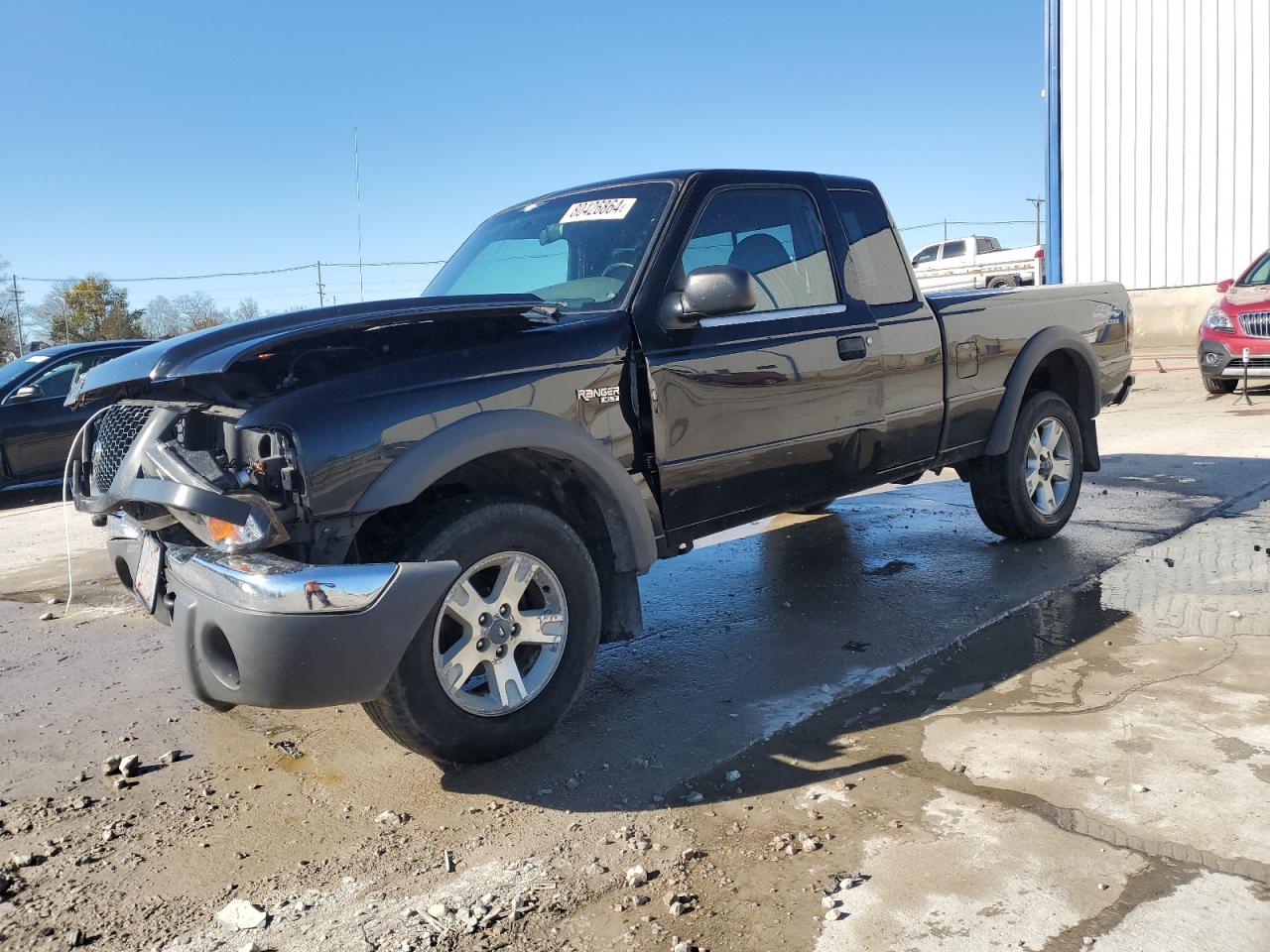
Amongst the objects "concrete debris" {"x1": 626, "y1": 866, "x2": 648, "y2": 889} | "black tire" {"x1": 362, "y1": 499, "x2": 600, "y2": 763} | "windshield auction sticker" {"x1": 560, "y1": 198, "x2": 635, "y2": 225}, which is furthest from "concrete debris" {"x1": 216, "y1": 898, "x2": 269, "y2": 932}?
"windshield auction sticker" {"x1": 560, "y1": 198, "x2": 635, "y2": 225}

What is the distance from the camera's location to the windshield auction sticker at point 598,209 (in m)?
4.17

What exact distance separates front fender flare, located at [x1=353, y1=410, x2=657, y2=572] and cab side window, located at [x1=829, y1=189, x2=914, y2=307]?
1765 millimetres

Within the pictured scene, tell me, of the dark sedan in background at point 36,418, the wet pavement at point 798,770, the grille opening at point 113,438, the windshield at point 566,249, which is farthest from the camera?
the dark sedan in background at point 36,418

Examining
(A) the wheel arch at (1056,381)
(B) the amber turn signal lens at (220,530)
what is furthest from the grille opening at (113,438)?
(A) the wheel arch at (1056,381)

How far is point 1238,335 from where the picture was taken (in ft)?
37.3

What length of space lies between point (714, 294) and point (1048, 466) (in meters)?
3.14

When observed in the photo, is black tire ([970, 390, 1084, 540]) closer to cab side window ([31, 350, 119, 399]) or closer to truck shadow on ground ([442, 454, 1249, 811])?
truck shadow on ground ([442, 454, 1249, 811])

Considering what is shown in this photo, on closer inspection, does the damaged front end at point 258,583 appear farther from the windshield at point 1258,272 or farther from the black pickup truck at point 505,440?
the windshield at point 1258,272

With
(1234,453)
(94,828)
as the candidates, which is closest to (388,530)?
(94,828)

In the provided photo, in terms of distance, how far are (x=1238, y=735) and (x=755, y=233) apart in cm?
258

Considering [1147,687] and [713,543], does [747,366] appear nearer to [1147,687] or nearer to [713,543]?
[1147,687]

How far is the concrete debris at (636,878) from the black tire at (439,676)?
2.48 feet

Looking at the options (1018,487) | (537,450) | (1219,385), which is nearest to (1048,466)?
(1018,487)

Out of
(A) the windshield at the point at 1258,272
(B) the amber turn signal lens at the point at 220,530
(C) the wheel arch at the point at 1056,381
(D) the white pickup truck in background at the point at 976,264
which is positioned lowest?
(B) the amber turn signal lens at the point at 220,530
